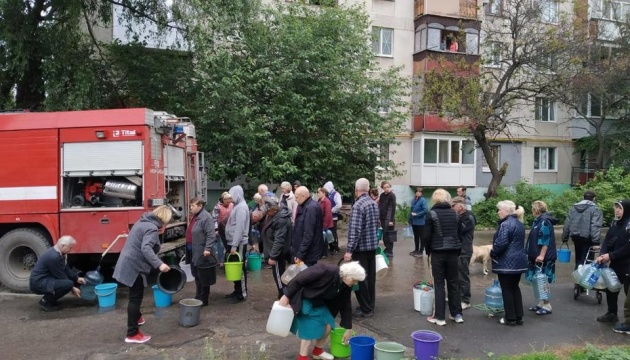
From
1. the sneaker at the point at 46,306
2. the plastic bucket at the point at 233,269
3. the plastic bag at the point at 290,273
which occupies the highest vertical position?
the plastic bag at the point at 290,273

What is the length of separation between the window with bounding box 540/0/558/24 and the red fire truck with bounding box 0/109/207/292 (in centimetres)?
1861

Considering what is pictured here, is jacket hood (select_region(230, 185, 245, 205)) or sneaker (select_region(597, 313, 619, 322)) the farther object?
jacket hood (select_region(230, 185, 245, 205))

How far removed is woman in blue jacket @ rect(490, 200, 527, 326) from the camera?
6238mm

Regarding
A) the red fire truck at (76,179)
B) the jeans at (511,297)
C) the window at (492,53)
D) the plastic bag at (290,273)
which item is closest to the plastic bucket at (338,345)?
the plastic bag at (290,273)

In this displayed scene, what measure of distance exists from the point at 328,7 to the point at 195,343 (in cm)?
1387

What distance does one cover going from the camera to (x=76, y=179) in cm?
852

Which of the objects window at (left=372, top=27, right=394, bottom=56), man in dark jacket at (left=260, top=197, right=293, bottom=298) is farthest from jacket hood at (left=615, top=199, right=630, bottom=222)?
window at (left=372, top=27, right=394, bottom=56)

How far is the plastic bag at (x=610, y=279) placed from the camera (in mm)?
6465

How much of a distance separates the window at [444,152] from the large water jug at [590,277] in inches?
730

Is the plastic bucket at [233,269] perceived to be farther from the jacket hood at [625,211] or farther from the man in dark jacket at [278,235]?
the jacket hood at [625,211]

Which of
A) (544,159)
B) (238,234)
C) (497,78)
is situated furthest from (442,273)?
(544,159)

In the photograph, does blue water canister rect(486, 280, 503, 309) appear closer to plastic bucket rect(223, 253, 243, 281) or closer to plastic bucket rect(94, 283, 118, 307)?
plastic bucket rect(223, 253, 243, 281)

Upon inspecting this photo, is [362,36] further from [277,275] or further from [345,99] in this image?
[277,275]

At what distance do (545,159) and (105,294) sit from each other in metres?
27.7
